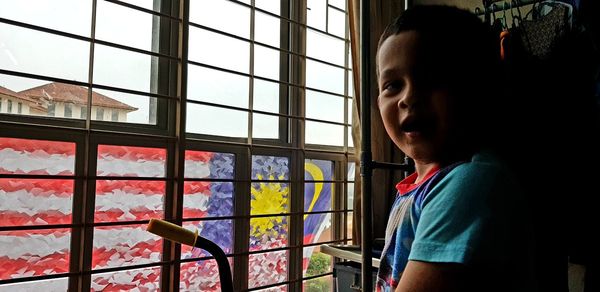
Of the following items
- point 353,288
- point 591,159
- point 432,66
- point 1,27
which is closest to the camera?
point 432,66

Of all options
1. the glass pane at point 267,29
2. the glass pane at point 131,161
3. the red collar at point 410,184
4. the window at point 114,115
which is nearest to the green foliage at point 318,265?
the glass pane at point 131,161

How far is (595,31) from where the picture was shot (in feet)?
3.38

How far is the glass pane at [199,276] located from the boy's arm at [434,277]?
1514 mm

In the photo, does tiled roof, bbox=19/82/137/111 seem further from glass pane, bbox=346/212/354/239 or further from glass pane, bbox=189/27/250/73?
glass pane, bbox=346/212/354/239

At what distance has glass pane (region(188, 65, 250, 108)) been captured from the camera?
185 cm

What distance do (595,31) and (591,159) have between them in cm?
30

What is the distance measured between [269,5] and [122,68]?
0.84 m

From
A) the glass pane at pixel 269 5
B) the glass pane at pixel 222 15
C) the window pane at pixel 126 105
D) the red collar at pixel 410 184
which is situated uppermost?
the glass pane at pixel 269 5

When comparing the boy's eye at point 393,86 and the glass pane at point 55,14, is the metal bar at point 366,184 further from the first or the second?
the glass pane at point 55,14

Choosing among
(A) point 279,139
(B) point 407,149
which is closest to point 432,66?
(B) point 407,149

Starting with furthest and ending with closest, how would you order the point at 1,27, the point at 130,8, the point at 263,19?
the point at 263,19, the point at 130,8, the point at 1,27

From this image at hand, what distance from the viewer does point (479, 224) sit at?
365mm

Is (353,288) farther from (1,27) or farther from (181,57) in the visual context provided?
(1,27)

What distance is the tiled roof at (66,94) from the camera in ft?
4.75
